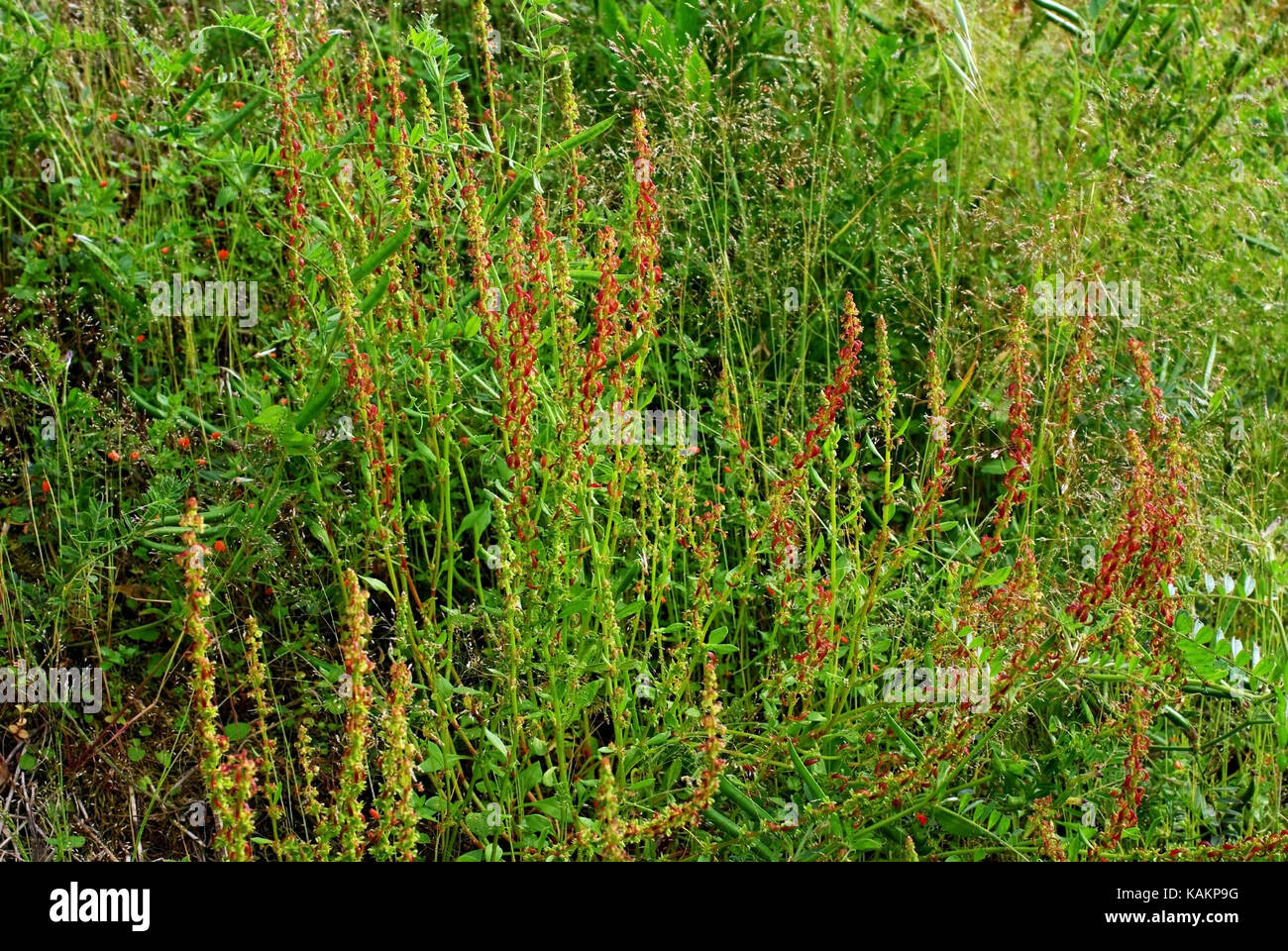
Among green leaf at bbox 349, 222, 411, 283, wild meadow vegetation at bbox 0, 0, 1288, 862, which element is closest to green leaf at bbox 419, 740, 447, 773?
wild meadow vegetation at bbox 0, 0, 1288, 862

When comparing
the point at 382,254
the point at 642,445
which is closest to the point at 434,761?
the point at 642,445

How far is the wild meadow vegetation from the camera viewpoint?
6.62 ft

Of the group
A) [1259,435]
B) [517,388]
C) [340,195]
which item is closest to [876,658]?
[517,388]

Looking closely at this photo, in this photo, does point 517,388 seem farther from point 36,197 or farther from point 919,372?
point 36,197

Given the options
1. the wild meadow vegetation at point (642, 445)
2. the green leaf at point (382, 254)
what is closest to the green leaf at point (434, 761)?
the wild meadow vegetation at point (642, 445)

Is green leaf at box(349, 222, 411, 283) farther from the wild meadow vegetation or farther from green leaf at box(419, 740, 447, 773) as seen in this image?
green leaf at box(419, 740, 447, 773)

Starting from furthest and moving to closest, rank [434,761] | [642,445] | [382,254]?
[642,445]
[434,761]
[382,254]

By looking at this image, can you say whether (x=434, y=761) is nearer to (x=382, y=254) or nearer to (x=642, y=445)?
(x=642, y=445)

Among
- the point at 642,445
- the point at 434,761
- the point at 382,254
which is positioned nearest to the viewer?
the point at 382,254

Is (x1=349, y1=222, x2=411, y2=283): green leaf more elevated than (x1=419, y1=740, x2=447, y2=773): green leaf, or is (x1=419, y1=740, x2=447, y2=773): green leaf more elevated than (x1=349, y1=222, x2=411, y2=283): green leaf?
(x1=349, y1=222, x2=411, y2=283): green leaf

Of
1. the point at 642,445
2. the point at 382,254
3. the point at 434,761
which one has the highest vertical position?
the point at 382,254

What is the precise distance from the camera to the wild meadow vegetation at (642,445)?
2018 millimetres

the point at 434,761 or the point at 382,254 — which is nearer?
the point at 382,254

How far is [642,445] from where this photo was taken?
228 centimetres
